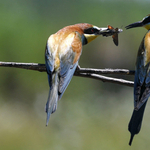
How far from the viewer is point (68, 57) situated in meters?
1.38

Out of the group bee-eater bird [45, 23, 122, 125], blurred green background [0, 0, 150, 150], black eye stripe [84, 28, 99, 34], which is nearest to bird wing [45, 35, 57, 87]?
bee-eater bird [45, 23, 122, 125]

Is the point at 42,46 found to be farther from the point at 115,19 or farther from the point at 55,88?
the point at 55,88

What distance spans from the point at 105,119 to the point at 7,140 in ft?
4.96

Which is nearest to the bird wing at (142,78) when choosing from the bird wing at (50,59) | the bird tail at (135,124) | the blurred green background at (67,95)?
the bird tail at (135,124)

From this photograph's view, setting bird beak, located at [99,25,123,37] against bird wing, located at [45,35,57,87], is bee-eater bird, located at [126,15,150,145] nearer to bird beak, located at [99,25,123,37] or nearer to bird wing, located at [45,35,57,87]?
bird beak, located at [99,25,123,37]

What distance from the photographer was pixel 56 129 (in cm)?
459

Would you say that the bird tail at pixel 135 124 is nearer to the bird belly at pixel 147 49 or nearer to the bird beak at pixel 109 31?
the bird belly at pixel 147 49

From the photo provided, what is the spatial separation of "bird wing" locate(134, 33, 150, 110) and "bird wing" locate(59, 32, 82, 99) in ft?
0.93

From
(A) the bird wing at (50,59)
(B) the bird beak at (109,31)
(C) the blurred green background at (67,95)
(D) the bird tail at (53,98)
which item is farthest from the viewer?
(C) the blurred green background at (67,95)

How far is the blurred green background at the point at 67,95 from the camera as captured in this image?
4305mm

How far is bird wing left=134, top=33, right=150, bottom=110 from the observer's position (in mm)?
1242

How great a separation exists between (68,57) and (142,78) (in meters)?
0.34

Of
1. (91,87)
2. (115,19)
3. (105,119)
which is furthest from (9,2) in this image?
(105,119)

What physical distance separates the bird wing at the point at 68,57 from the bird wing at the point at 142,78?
28 centimetres
